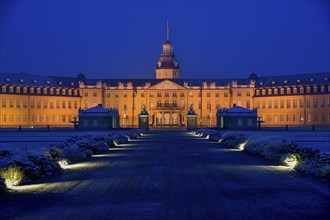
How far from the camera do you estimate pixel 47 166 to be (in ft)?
60.4

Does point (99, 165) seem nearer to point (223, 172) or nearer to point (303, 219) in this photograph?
point (223, 172)

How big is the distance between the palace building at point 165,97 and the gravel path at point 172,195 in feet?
355

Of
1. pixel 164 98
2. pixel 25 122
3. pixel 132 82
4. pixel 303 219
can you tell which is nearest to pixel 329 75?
pixel 164 98

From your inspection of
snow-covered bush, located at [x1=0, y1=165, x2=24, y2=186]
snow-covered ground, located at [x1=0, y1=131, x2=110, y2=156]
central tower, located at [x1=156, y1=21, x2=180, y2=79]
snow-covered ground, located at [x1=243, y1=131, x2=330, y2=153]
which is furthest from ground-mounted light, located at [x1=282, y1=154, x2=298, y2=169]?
central tower, located at [x1=156, y1=21, x2=180, y2=79]

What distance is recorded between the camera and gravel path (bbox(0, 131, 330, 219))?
10.7m

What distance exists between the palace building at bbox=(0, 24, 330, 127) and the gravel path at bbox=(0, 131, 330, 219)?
108m

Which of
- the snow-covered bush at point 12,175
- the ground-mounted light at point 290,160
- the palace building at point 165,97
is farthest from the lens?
the palace building at point 165,97

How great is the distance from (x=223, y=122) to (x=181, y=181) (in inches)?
2629

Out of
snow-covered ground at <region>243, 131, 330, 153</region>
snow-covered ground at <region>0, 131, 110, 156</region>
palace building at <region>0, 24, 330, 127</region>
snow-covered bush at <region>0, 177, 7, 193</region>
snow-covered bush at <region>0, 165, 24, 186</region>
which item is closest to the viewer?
snow-covered bush at <region>0, 177, 7, 193</region>

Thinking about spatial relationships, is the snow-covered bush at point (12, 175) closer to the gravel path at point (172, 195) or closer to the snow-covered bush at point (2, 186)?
the gravel path at point (172, 195)

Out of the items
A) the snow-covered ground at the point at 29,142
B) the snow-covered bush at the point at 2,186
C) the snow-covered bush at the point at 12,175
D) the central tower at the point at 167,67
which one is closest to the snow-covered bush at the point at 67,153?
the snow-covered ground at the point at 29,142

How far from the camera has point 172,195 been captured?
13.1 m

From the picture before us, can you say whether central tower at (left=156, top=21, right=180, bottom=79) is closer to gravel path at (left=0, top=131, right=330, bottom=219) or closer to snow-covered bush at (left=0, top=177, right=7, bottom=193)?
gravel path at (left=0, top=131, right=330, bottom=219)

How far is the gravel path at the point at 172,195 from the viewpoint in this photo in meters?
10.7
